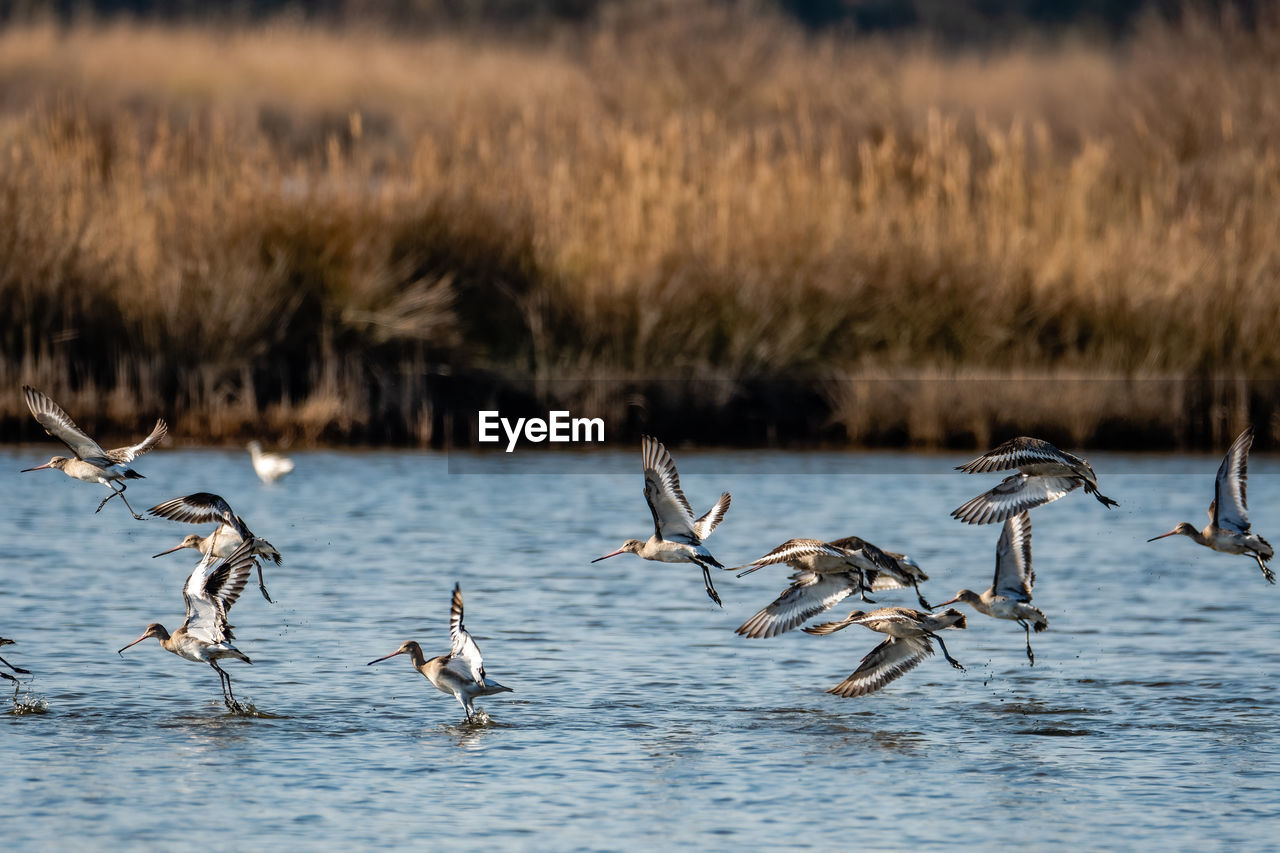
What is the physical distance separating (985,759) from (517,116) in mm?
15518

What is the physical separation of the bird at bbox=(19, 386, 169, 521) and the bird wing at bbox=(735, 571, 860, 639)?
121 inches

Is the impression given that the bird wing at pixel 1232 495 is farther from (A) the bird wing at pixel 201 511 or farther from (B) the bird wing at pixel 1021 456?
(A) the bird wing at pixel 201 511

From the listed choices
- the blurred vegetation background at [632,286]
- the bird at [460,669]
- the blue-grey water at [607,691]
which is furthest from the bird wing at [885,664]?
the blurred vegetation background at [632,286]

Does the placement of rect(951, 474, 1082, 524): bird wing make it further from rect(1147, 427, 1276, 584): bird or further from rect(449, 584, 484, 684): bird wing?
rect(449, 584, 484, 684): bird wing

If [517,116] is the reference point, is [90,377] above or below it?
below

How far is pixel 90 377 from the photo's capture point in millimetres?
17625

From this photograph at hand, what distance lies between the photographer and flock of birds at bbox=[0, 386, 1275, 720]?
989cm

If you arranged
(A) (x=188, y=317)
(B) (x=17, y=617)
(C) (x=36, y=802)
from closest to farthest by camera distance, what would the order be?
1. (C) (x=36, y=802)
2. (B) (x=17, y=617)
3. (A) (x=188, y=317)

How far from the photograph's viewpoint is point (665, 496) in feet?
32.1

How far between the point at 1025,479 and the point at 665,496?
72.0 inches

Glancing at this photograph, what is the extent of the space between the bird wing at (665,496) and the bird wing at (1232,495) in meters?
2.56

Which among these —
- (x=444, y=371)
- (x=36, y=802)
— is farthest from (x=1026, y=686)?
(x=444, y=371)

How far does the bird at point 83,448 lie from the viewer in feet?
33.2

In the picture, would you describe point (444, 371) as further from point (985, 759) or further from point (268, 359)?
point (985, 759)
